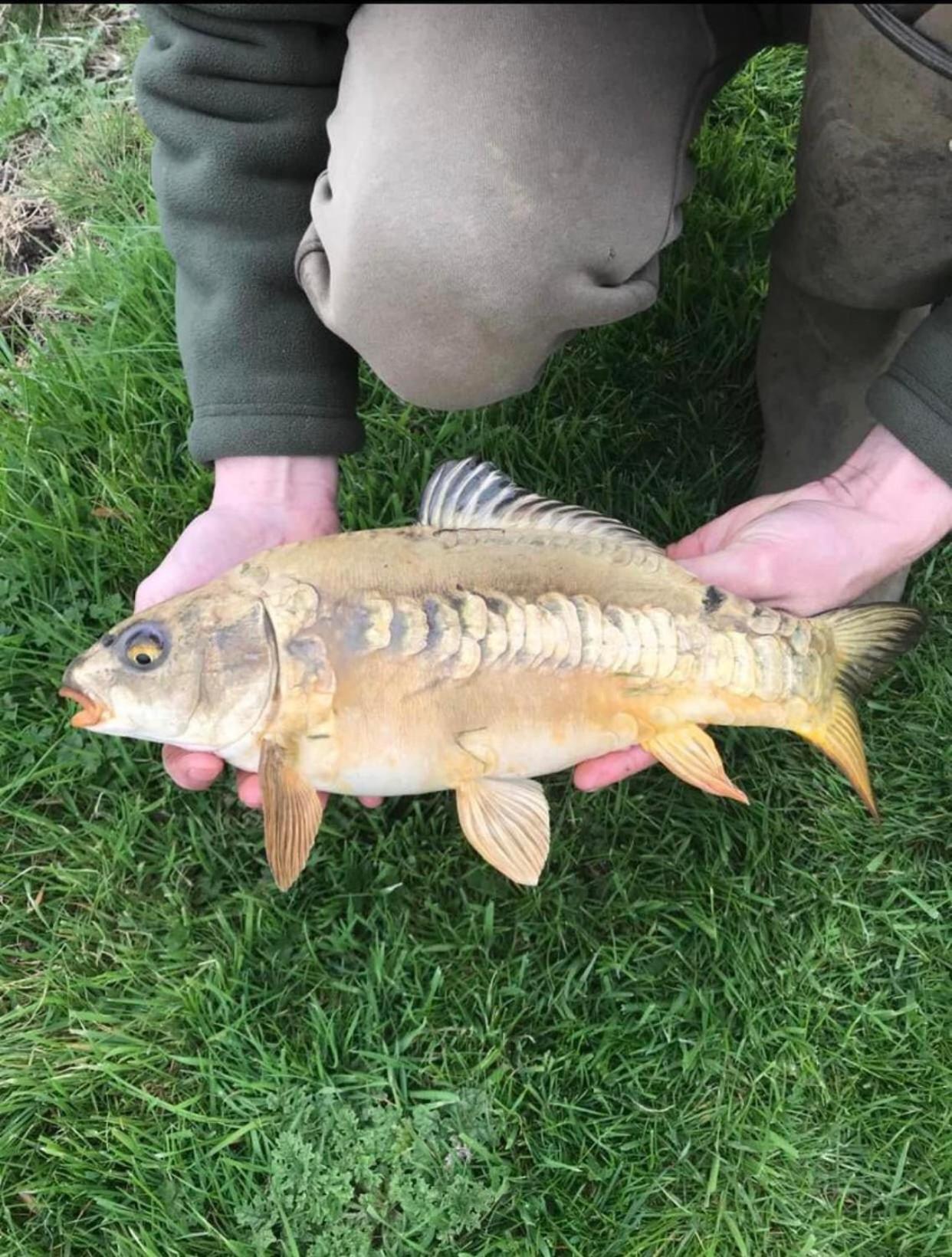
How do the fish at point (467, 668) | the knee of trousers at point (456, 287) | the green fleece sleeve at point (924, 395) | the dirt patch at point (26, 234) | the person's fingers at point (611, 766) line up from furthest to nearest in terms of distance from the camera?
1. the dirt patch at point (26, 234)
2. the person's fingers at point (611, 766)
3. the green fleece sleeve at point (924, 395)
4. the fish at point (467, 668)
5. the knee of trousers at point (456, 287)

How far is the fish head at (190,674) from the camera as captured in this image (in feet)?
6.20

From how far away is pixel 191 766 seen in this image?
6.88 feet

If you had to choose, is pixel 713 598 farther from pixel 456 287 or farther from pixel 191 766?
pixel 191 766

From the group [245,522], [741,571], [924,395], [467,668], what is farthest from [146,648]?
[924,395]

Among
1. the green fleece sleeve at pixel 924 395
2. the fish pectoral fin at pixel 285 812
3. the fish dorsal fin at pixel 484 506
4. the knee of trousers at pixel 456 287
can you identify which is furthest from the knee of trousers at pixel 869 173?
the fish pectoral fin at pixel 285 812

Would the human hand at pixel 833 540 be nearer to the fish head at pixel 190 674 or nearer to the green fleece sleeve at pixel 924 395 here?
the green fleece sleeve at pixel 924 395

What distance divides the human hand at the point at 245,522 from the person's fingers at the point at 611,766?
0.45 m

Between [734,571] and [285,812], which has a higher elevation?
[734,571]

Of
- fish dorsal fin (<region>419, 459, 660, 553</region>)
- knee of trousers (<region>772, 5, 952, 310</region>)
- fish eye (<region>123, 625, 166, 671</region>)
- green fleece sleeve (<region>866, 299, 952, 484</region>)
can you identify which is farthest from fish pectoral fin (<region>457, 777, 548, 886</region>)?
knee of trousers (<region>772, 5, 952, 310</region>)

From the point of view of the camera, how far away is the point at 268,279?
2189mm

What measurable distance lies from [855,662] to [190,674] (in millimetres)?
1195

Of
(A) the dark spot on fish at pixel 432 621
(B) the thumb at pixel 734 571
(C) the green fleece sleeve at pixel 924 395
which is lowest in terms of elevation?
(A) the dark spot on fish at pixel 432 621

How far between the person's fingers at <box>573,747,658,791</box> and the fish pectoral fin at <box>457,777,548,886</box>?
0.60 feet

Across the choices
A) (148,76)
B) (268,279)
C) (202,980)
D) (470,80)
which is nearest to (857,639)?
(470,80)
